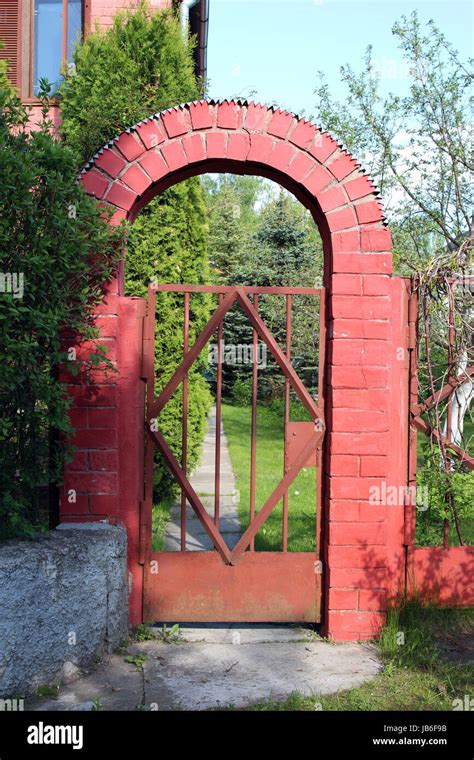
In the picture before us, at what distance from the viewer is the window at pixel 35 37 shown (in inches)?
310

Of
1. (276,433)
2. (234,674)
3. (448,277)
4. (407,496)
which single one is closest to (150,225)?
(448,277)

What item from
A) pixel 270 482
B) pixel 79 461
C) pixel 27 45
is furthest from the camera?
pixel 270 482

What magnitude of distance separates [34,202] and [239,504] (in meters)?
4.83

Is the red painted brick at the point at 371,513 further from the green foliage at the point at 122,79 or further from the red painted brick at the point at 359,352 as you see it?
the green foliage at the point at 122,79

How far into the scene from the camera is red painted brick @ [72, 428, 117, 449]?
158 inches

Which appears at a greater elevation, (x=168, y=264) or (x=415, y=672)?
(x=168, y=264)

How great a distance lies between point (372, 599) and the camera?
4.09m

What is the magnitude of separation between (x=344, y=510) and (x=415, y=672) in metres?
0.89

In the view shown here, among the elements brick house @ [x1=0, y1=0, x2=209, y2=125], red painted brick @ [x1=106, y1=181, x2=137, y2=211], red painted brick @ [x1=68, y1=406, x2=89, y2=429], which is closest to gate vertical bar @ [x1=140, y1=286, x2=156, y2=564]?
red painted brick @ [x1=68, y1=406, x2=89, y2=429]

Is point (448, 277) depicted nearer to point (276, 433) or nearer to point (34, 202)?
point (34, 202)

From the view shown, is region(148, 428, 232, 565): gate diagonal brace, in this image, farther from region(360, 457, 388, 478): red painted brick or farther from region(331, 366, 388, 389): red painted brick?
region(331, 366, 388, 389): red painted brick

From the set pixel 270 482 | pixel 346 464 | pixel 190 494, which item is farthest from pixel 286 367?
pixel 270 482

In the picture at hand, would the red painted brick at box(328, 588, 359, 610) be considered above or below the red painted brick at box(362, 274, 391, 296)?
below

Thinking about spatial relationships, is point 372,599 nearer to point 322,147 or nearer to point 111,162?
point 322,147
